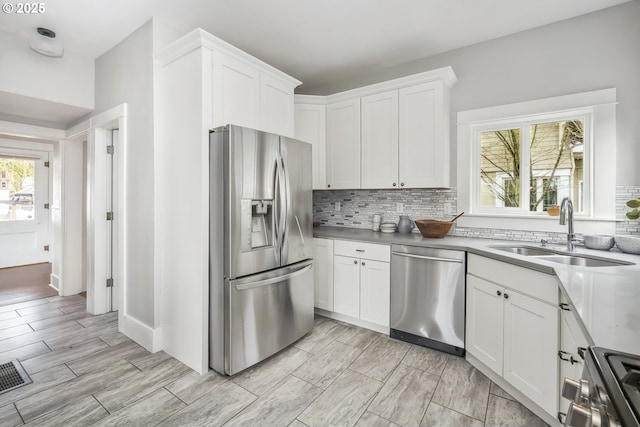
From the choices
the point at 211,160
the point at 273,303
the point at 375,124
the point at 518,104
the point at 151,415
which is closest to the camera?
the point at 151,415

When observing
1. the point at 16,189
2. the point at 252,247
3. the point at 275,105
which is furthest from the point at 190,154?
the point at 16,189

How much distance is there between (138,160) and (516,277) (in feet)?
10.0

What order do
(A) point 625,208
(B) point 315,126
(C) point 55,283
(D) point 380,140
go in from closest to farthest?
1. (A) point 625,208
2. (D) point 380,140
3. (B) point 315,126
4. (C) point 55,283

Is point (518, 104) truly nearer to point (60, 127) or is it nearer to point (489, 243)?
point (489, 243)

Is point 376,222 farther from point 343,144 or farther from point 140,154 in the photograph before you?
point 140,154

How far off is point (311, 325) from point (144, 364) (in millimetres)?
1370

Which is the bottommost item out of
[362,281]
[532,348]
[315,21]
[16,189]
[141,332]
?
[141,332]

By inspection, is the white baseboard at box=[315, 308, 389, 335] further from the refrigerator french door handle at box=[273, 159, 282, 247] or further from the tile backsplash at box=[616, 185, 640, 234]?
the tile backsplash at box=[616, 185, 640, 234]

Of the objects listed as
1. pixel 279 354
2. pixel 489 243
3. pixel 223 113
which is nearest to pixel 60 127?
pixel 223 113

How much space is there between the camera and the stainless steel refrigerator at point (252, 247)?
2.12 meters

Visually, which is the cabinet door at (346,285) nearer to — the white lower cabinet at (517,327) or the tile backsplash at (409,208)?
the tile backsplash at (409,208)

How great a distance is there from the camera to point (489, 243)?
8.34 ft

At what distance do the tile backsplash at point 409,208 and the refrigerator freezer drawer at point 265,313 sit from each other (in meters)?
1.17

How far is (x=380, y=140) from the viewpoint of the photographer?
3.13 m
